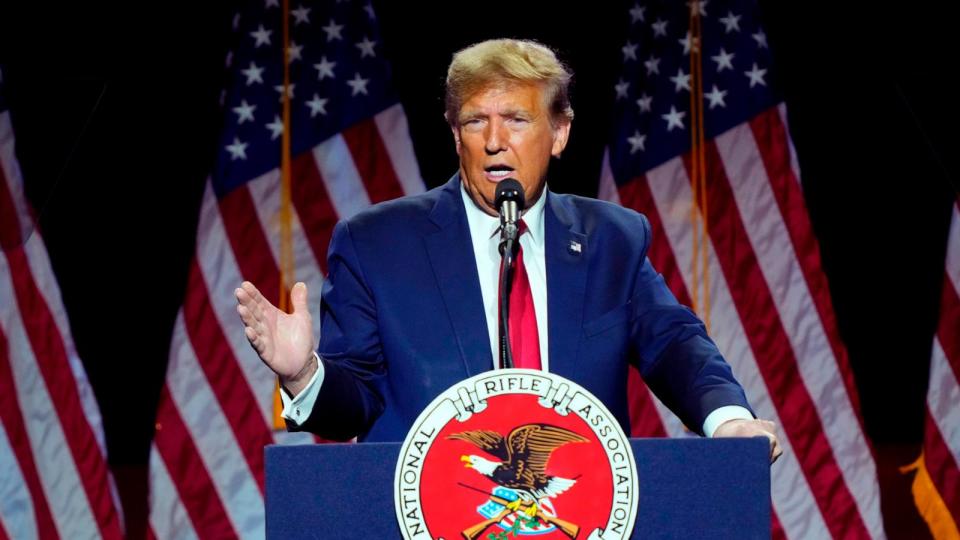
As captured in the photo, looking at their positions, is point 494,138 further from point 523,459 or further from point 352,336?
point 523,459

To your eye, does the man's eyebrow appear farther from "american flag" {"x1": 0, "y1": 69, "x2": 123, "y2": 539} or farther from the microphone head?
"american flag" {"x1": 0, "y1": 69, "x2": 123, "y2": 539}

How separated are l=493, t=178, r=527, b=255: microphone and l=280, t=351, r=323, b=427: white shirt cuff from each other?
0.32m

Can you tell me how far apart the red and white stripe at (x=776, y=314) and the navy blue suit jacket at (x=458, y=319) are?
7.37 ft

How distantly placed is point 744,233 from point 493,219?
252 centimetres

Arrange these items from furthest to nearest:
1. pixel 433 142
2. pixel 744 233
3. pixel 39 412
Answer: pixel 433 142 → pixel 744 233 → pixel 39 412

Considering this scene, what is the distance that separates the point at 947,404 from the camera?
416cm

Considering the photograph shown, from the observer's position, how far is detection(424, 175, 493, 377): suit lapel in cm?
180

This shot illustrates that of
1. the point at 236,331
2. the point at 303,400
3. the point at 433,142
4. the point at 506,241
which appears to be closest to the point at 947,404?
the point at 433,142

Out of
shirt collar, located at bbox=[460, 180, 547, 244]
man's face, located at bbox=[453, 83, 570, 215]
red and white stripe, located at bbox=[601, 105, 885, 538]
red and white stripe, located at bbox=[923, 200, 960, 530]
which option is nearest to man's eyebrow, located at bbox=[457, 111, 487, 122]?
man's face, located at bbox=[453, 83, 570, 215]

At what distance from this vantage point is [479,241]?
196 centimetres

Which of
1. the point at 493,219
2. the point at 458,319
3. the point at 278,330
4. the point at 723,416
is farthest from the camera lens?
the point at 493,219

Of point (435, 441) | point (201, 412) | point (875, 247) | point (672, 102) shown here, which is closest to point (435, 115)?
point (672, 102)

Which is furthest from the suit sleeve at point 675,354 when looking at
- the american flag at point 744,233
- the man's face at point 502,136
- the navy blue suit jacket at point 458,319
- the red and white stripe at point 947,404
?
the red and white stripe at point 947,404

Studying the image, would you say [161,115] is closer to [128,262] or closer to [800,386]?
[128,262]
